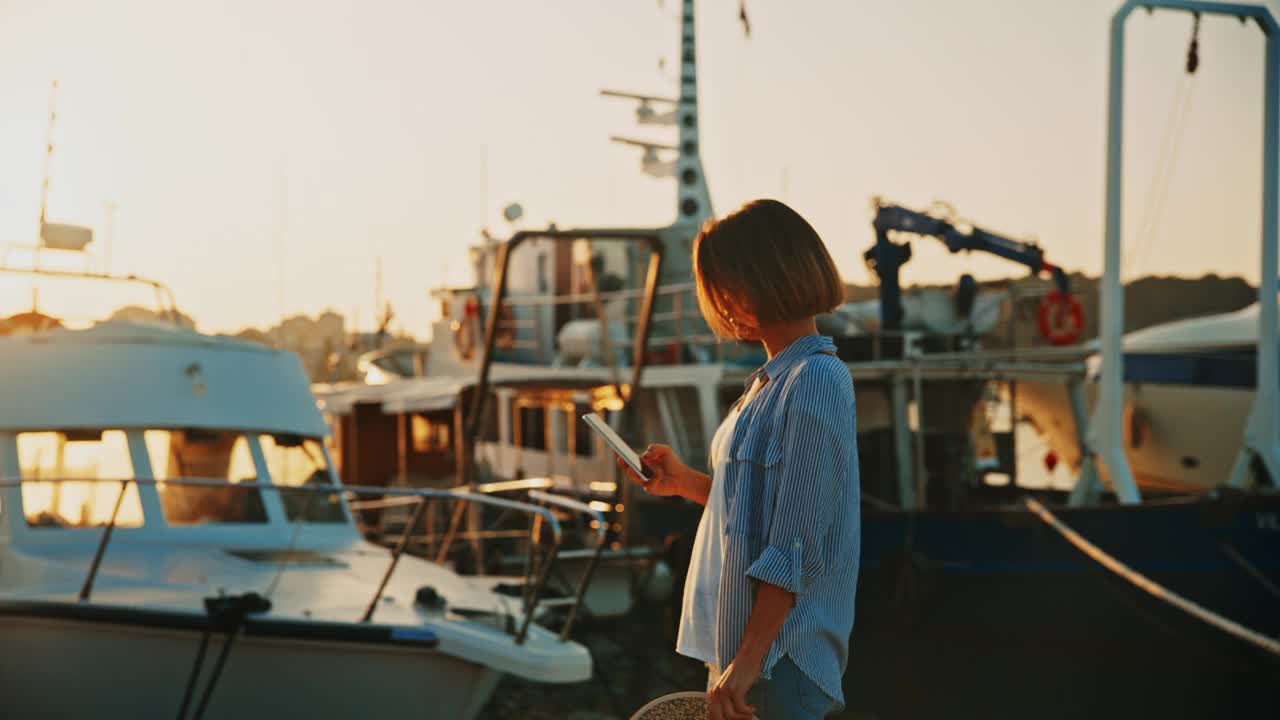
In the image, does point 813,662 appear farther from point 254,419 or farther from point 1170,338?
point 1170,338

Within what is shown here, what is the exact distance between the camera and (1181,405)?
62.7 feet

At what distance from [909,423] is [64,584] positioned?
1156cm

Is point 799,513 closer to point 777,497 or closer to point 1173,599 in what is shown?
point 777,497

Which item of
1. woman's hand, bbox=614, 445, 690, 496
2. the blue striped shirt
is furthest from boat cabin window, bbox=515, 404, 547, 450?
the blue striped shirt

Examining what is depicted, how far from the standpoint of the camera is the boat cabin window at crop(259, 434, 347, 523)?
29.5ft

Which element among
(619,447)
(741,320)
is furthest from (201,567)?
(741,320)

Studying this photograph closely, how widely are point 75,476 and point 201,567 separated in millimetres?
1504

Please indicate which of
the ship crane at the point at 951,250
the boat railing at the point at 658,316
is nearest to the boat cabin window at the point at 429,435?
Answer: the boat railing at the point at 658,316

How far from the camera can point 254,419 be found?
9023 mm

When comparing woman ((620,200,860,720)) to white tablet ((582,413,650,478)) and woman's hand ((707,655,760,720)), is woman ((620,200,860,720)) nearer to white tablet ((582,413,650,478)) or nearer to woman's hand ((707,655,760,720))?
woman's hand ((707,655,760,720))

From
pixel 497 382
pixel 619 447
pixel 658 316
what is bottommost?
pixel 619 447

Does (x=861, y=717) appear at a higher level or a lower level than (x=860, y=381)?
lower

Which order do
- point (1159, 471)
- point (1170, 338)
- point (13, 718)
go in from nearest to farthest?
point (13, 718), point (1159, 471), point (1170, 338)

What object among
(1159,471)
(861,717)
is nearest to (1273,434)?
(861,717)
